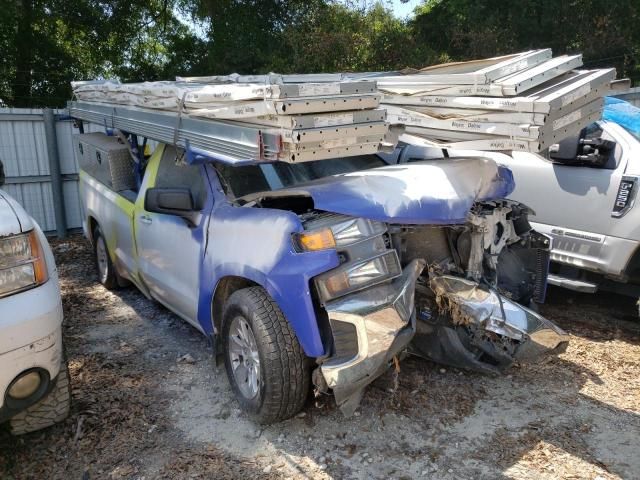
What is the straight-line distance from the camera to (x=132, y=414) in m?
3.55

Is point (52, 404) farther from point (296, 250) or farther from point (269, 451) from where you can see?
point (296, 250)

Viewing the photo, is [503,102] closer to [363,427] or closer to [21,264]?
[363,427]

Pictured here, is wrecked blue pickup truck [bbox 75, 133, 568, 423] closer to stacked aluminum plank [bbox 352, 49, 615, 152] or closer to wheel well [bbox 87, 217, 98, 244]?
stacked aluminum plank [bbox 352, 49, 615, 152]

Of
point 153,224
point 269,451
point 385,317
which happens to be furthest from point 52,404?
point 385,317

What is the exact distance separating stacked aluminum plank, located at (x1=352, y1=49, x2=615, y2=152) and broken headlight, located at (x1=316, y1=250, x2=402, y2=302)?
3.69 ft

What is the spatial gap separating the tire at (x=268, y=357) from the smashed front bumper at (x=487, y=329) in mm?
886

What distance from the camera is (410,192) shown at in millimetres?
3145

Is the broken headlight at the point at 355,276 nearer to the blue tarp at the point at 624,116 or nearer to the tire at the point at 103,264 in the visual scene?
the blue tarp at the point at 624,116

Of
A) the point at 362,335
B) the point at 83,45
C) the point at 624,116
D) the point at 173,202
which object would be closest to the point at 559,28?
the point at 624,116

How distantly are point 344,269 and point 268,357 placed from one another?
66 centimetres

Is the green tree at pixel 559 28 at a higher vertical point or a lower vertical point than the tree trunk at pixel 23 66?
higher

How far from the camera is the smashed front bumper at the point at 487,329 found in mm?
3105

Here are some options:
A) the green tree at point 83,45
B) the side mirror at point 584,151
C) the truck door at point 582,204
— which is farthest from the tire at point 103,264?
the green tree at point 83,45

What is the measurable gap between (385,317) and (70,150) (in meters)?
7.49
